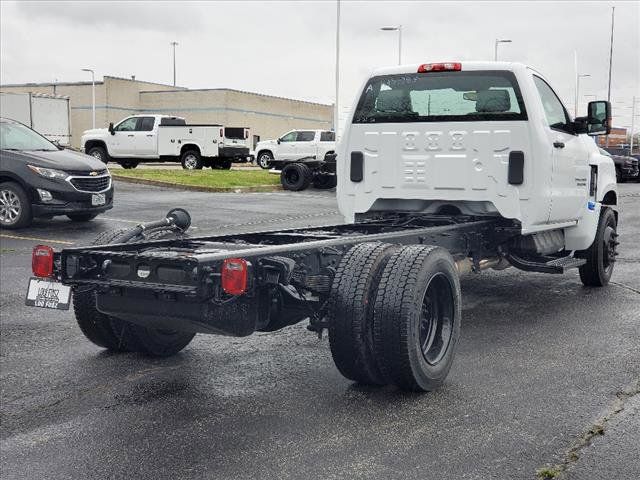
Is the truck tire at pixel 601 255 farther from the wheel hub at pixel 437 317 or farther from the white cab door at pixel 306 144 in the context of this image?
the white cab door at pixel 306 144

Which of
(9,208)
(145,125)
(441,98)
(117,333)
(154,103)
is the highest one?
(154,103)

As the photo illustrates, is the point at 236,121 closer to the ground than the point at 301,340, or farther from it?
farther from it

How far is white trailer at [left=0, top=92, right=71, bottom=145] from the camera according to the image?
28766 mm

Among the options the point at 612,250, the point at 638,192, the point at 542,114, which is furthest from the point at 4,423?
the point at 638,192

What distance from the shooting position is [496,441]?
4176 millimetres

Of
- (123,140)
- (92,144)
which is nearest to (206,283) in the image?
(123,140)

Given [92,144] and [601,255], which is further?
[92,144]

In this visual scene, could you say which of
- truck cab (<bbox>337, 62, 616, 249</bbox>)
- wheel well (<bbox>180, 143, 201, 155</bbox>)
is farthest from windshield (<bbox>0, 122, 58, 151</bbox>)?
wheel well (<bbox>180, 143, 201, 155</bbox>)

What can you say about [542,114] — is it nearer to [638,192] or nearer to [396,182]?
[396,182]

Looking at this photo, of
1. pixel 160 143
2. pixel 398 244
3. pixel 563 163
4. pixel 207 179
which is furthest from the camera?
pixel 160 143

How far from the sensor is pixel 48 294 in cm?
482

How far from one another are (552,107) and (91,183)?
8.50 m

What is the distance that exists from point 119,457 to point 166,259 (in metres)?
1.07

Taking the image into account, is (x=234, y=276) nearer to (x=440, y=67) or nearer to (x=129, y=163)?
(x=440, y=67)
